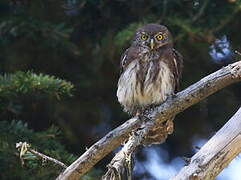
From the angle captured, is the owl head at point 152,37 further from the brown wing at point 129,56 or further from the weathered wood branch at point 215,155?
the weathered wood branch at point 215,155

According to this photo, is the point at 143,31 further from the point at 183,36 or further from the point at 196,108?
the point at 196,108

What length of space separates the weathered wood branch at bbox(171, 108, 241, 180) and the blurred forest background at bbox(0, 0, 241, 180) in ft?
6.50

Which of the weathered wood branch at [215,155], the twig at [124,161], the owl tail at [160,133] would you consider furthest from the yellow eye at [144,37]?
the weathered wood branch at [215,155]

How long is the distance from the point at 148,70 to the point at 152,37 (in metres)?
0.33

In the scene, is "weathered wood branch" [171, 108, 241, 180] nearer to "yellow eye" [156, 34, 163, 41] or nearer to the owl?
the owl

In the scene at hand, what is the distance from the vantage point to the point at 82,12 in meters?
6.11

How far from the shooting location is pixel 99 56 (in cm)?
593

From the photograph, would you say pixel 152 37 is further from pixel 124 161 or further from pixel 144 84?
pixel 124 161

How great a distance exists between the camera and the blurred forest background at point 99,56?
5582 mm

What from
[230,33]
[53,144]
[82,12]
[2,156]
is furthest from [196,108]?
[2,156]

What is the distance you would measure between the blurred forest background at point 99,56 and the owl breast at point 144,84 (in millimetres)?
379

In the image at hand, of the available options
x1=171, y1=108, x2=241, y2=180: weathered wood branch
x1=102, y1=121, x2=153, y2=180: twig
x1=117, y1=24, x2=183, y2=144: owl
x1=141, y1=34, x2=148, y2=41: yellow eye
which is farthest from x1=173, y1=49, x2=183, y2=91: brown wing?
x1=171, y1=108, x2=241, y2=180: weathered wood branch

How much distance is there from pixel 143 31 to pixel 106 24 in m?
Answer: 0.79

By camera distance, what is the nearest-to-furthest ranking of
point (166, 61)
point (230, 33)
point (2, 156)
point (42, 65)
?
1. point (2, 156)
2. point (166, 61)
3. point (230, 33)
4. point (42, 65)
